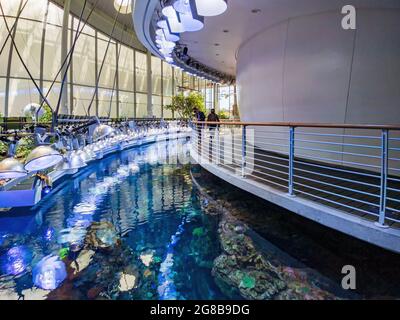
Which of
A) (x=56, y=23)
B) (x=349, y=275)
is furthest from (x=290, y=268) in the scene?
(x=56, y=23)

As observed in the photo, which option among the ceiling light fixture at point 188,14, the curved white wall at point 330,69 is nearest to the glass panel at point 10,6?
the curved white wall at point 330,69

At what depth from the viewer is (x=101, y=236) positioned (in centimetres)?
322

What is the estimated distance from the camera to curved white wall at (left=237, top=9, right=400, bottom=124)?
4332 millimetres

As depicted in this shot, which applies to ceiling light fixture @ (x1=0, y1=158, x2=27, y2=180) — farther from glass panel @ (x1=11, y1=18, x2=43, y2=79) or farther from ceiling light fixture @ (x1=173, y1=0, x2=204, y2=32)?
glass panel @ (x1=11, y1=18, x2=43, y2=79)

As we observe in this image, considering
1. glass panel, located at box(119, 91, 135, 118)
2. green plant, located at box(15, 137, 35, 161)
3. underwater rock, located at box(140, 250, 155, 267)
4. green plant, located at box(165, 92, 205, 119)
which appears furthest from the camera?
glass panel, located at box(119, 91, 135, 118)

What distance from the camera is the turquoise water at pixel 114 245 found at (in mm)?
2232

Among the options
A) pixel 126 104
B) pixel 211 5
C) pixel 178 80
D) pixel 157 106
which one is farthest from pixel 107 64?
pixel 211 5

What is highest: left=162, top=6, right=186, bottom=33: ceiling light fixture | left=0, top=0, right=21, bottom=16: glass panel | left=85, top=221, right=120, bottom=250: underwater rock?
left=0, top=0, right=21, bottom=16: glass panel

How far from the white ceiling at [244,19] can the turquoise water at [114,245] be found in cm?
319

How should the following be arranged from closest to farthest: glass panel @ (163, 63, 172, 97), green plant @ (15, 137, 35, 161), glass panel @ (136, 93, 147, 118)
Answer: green plant @ (15, 137, 35, 161)
glass panel @ (136, 93, 147, 118)
glass panel @ (163, 63, 172, 97)

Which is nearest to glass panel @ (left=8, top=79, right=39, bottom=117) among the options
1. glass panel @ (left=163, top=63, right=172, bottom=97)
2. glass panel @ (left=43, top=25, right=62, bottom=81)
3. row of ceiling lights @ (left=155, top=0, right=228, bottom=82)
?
glass panel @ (left=43, top=25, right=62, bottom=81)

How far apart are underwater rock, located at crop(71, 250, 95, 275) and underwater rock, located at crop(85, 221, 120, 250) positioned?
107 millimetres

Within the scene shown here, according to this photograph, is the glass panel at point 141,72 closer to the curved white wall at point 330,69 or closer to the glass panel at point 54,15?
the glass panel at point 54,15

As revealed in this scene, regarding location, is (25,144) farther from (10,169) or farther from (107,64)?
(107,64)
